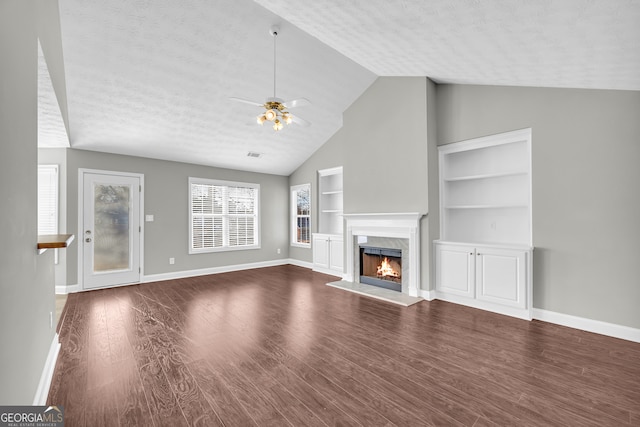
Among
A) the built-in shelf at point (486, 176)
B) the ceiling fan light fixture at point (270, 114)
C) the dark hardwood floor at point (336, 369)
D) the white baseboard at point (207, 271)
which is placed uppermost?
the ceiling fan light fixture at point (270, 114)

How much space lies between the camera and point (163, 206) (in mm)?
5992

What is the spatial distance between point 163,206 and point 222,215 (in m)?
1.28

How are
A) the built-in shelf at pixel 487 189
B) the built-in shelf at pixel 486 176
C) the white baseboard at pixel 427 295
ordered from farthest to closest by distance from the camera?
the white baseboard at pixel 427 295 → the built-in shelf at pixel 487 189 → the built-in shelf at pixel 486 176

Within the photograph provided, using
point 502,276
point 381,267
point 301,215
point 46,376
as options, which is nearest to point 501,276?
point 502,276

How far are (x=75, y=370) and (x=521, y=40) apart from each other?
4792mm

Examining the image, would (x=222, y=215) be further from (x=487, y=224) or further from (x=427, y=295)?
(x=487, y=224)

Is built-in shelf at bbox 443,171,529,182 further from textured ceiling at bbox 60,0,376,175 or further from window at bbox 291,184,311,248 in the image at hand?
window at bbox 291,184,311,248

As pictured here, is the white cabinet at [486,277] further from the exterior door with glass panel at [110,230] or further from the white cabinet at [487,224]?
the exterior door with glass panel at [110,230]

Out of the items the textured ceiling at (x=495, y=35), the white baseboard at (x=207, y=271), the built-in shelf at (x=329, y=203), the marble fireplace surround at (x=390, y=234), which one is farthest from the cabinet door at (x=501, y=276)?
the white baseboard at (x=207, y=271)

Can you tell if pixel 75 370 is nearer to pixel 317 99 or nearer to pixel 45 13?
pixel 45 13

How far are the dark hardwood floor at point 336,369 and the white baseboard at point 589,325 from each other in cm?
12

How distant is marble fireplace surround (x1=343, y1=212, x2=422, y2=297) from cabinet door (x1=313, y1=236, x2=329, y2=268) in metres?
1.01

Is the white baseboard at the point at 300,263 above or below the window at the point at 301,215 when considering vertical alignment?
below

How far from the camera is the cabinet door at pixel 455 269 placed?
4.10 meters
